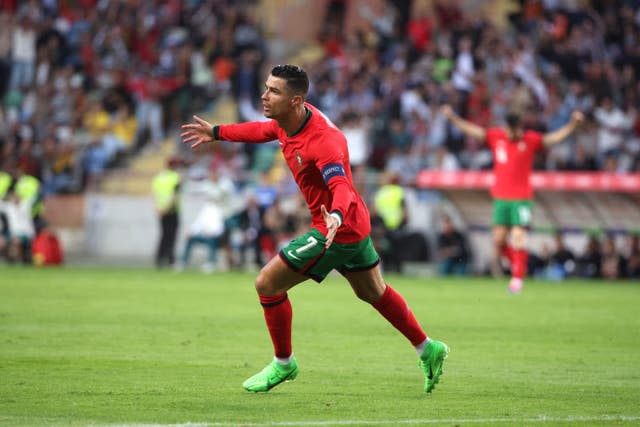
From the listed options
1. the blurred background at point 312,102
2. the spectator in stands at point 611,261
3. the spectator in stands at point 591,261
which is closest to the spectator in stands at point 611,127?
the blurred background at point 312,102

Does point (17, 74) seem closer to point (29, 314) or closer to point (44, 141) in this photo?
point (44, 141)

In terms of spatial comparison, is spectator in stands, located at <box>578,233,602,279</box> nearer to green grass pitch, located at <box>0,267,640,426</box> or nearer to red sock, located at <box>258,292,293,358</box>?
green grass pitch, located at <box>0,267,640,426</box>

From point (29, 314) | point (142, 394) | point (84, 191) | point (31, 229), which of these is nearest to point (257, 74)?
point (84, 191)

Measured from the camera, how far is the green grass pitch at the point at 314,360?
8.23 m

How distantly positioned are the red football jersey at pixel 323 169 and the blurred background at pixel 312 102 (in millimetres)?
16040

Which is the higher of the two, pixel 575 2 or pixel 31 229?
pixel 575 2

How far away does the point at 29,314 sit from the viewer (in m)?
15.1

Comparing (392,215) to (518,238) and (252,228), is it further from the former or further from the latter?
(518,238)

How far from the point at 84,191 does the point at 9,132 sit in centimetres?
286

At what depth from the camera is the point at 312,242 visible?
9156mm

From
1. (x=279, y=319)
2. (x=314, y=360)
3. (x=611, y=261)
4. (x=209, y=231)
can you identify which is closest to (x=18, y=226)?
(x=209, y=231)

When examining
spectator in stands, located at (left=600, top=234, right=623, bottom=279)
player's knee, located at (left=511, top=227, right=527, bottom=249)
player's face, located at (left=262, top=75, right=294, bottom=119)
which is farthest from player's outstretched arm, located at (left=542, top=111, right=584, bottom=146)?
player's face, located at (left=262, top=75, right=294, bottom=119)

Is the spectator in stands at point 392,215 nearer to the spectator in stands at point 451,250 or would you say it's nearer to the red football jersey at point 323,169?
the spectator in stands at point 451,250

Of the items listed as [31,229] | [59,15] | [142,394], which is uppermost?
[59,15]
